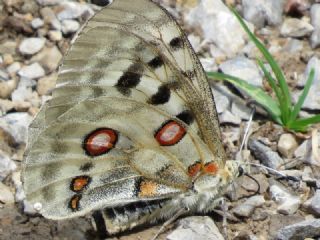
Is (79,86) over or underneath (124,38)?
underneath

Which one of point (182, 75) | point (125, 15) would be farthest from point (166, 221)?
point (125, 15)

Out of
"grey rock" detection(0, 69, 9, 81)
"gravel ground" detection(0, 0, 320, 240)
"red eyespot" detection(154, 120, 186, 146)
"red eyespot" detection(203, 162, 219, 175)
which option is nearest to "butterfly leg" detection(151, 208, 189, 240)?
"gravel ground" detection(0, 0, 320, 240)

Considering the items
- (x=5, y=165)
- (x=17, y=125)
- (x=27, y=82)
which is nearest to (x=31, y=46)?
(x=27, y=82)

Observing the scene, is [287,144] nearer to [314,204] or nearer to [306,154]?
[306,154]

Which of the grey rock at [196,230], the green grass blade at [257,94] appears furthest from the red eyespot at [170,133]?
the green grass blade at [257,94]

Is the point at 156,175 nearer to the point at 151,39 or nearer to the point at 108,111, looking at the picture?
the point at 108,111
